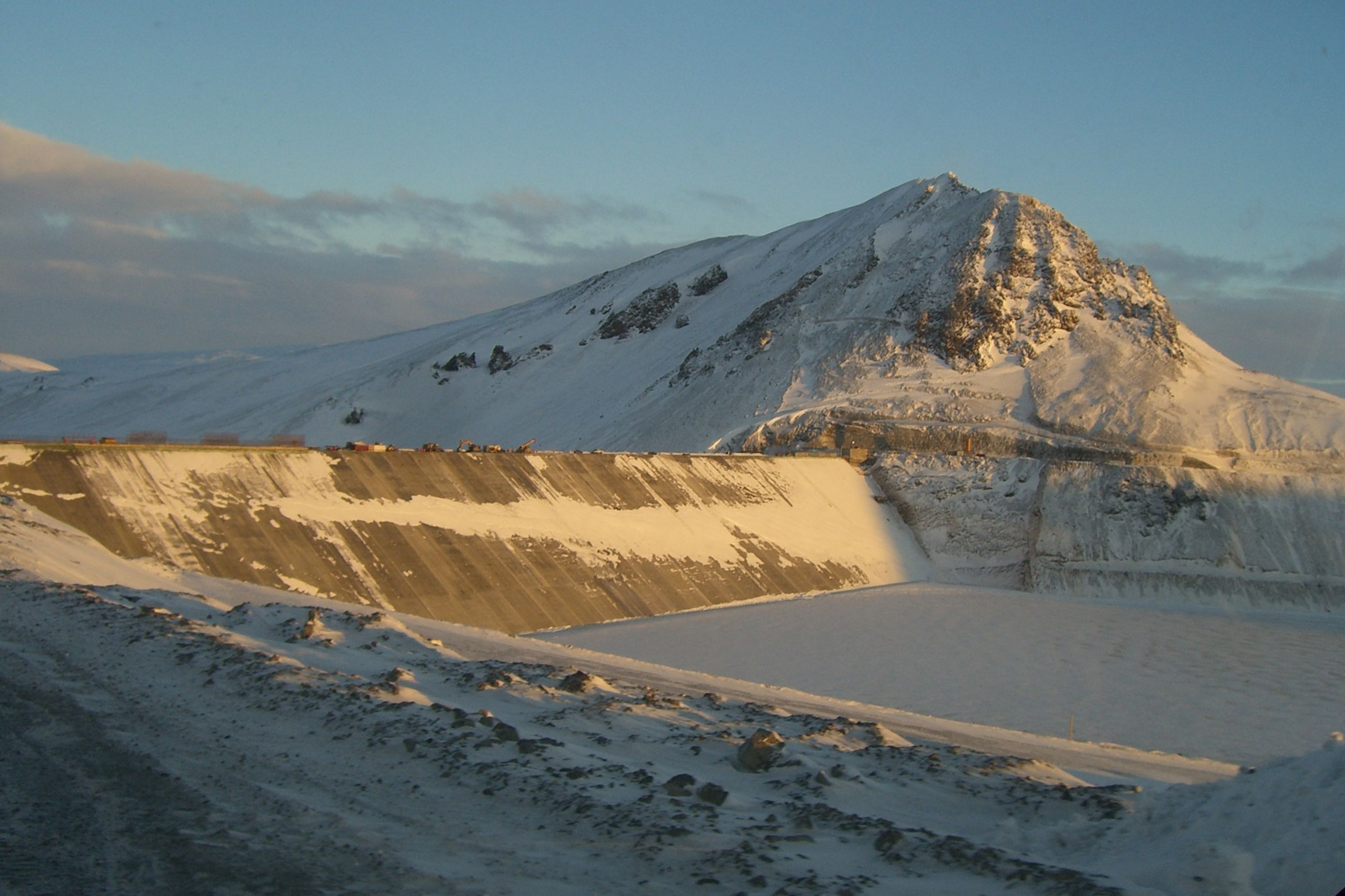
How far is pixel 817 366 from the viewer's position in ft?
200

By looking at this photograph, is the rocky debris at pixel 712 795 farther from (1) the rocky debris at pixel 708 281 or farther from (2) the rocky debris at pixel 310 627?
(1) the rocky debris at pixel 708 281

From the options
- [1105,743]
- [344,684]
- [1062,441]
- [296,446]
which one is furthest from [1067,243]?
[344,684]

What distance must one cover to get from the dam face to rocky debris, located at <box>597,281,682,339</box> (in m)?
41.9

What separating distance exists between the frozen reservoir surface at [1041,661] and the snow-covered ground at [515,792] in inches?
345

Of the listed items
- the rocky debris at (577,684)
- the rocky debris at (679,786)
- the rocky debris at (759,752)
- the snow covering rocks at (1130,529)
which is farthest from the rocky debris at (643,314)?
the rocky debris at (679,786)

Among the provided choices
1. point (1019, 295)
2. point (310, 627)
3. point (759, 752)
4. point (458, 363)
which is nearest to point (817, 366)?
point (1019, 295)

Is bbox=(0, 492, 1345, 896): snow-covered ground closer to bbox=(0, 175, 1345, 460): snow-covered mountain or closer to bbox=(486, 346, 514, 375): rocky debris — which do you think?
bbox=(0, 175, 1345, 460): snow-covered mountain

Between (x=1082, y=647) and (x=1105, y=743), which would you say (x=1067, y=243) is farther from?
(x=1105, y=743)

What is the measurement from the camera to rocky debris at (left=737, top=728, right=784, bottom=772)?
9531 mm

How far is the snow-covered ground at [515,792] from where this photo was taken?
6652 mm

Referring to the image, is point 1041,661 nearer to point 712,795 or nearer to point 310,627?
point 310,627

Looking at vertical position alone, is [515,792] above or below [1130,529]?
above

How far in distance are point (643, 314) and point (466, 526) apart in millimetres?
55448

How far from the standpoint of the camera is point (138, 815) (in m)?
7.14
